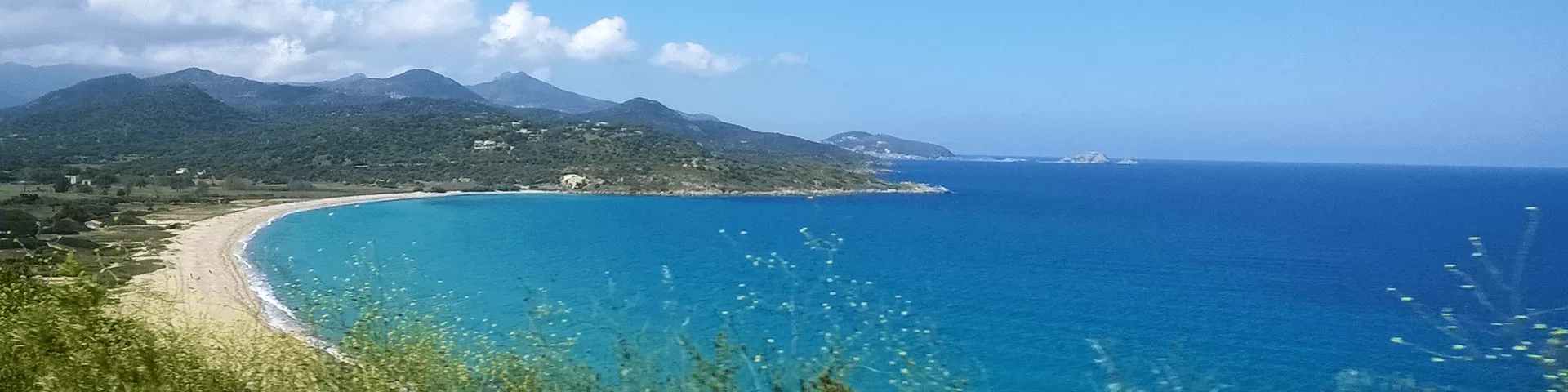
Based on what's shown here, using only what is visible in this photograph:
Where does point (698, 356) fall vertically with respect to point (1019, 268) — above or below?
above

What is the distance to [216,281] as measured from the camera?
31.3 meters

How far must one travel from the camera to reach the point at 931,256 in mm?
45781

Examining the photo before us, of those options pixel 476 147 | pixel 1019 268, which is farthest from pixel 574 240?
pixel 476 147

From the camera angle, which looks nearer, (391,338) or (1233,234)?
(391,338)

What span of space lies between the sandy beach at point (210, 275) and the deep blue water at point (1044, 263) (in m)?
1.55

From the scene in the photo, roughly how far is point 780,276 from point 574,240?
89.4 feet

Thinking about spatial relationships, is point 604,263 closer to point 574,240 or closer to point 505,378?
point 574,240

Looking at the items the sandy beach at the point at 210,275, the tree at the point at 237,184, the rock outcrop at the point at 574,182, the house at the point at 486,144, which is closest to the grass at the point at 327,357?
the sandy beach at the point at 210,275

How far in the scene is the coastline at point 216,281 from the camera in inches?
327

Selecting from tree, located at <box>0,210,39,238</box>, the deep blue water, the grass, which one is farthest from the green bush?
the grass

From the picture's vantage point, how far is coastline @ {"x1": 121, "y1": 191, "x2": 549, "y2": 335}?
27.3ft

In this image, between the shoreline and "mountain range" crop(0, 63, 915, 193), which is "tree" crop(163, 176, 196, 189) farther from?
the shoreline

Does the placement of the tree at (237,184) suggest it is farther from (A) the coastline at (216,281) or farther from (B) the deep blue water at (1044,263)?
(A) the coastline at (216,281)

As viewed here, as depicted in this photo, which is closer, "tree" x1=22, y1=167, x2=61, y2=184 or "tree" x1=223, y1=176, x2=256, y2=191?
"tree" x1=22, y1=167, x2=61, y2=184
